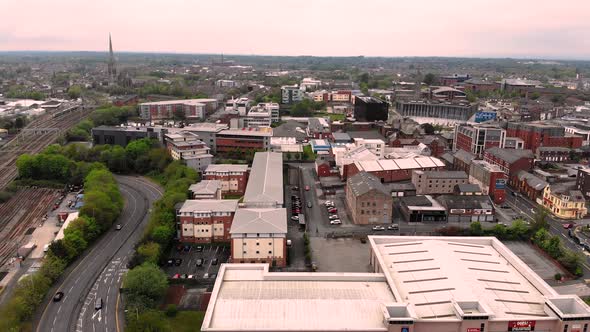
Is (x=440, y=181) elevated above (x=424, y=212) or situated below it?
above

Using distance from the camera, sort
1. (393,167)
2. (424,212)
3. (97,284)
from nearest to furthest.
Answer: (97,284) < (424,212) < (393,167)

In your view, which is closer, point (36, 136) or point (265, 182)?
point (265, 182)

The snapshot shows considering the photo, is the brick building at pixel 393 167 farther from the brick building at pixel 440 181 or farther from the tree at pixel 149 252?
the tree at pixel 149 252

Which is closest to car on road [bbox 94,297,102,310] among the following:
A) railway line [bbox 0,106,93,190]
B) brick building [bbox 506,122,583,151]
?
railway line [bbox 0,106,93,190]

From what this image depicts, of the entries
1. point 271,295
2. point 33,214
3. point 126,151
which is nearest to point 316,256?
point 271,295

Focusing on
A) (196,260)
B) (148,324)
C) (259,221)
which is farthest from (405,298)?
(196,260)

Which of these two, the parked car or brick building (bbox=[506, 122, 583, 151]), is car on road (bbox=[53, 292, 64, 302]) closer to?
the parked car

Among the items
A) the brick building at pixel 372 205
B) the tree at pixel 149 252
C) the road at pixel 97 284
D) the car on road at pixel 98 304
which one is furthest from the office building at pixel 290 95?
the car on road at pixel 98 304

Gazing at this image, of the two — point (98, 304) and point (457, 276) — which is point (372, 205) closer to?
point (457, 276)
